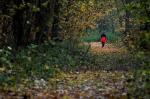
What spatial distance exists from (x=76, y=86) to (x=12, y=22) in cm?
730

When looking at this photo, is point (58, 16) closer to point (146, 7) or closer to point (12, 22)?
point (12, 22)

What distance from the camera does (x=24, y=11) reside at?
1875 cm

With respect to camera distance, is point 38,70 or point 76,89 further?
point 38,70

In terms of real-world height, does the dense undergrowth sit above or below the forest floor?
above

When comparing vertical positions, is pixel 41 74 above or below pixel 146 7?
below

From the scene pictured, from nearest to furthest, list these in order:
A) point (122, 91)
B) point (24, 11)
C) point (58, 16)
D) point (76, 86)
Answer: point (122, 91) → point (76, 86) → point (24, 11) → point (58, 16)

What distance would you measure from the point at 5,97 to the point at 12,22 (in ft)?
30.1

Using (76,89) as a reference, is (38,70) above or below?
above

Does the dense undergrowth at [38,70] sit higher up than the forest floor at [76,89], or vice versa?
the dense undergrowth at [38,70]

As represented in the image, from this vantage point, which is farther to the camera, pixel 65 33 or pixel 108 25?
pixel 108 25

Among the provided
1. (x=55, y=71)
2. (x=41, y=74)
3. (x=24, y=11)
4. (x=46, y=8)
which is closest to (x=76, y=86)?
(x=41, y=74)

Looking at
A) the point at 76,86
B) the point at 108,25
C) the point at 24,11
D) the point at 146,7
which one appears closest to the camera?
the point at 76,86

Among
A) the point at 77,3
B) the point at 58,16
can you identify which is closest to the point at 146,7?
the point at 58,16

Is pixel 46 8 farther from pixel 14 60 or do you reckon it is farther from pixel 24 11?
pixel 14 60
